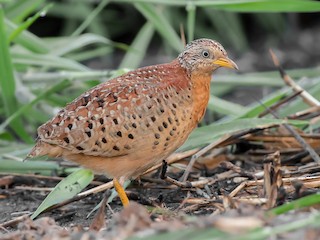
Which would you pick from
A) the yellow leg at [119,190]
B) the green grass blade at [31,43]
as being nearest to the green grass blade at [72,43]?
the green grass blade at [31,43]

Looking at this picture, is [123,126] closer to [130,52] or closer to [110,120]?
[110,120]

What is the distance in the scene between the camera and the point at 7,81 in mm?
5773

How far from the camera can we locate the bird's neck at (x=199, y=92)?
4.53 meters

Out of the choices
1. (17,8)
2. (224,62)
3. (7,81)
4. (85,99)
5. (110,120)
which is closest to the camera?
(110,120)

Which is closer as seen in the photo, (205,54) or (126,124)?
(126,124)

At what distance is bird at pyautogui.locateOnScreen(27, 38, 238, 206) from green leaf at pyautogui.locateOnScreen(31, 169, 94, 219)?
0.72 feet

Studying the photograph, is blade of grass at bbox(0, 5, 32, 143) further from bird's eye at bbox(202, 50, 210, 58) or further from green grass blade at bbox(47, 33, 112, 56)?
bird's eye at bbox(202, 50, 210, 58)

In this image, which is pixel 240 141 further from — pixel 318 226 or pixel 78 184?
pixel 318 226

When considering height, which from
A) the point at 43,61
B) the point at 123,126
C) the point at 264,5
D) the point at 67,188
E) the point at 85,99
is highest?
the point at 264,5

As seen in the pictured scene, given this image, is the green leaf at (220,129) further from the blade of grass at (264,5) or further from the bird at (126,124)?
the blade of grass at (264,5)

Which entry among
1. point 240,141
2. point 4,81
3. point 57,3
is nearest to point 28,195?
point 4,81

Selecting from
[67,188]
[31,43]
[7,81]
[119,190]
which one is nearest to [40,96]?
[7,81]

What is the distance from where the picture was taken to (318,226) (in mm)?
2947

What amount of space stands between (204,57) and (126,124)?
624mm
